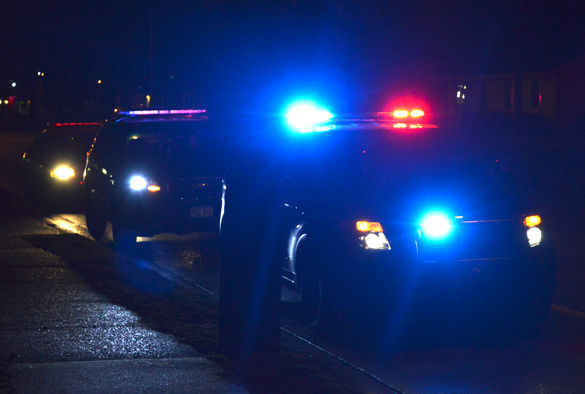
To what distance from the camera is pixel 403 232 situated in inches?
284

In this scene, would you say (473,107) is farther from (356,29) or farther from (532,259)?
(532,259)

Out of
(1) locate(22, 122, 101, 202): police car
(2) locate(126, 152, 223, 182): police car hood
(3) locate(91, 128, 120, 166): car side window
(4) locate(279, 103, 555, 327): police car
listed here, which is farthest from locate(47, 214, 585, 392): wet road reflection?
(1) locate(22, 122, 101, 202): police car

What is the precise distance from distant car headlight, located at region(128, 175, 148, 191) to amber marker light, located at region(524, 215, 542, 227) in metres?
5.68

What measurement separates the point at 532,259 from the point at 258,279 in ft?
7.64

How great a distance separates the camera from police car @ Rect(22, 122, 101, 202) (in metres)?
18.5

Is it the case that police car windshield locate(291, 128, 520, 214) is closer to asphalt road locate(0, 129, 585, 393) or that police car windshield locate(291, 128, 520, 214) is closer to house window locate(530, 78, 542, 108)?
asphalt road locate(0, 129, 585, 393)

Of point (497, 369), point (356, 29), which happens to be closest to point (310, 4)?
point (356, 29)

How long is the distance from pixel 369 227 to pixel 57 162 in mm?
12874

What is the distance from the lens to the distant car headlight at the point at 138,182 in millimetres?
11817

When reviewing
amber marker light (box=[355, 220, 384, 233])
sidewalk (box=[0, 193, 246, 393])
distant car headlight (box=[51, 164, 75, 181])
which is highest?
distant car headlight (box=[51, 164, 75, 181])

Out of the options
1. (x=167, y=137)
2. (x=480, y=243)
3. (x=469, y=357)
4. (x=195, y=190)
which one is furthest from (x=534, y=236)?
(x=167, y=137)

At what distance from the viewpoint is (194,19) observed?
47.3 metres

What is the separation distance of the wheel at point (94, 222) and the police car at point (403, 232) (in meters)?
5.42

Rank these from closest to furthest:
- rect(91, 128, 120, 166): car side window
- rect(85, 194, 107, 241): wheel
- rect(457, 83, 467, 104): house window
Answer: rect(91, 128, 120, 166): car side window → rect(85, 194, 107, 241): wheel → rect(457, 83, 467, 104): house window
